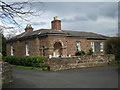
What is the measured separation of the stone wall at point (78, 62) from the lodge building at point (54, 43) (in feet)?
14.5

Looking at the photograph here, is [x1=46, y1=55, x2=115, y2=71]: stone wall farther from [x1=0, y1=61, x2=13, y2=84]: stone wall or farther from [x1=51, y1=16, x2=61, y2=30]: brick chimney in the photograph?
[x1=51, y1=16, x2=61, y2=30]: brick chimney

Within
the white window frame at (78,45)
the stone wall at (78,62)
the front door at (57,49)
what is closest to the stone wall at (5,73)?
the stone wall at (78,62)

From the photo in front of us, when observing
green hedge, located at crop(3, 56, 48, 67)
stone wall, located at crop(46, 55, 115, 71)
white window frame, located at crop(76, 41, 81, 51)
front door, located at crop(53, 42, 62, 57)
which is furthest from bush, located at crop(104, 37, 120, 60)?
green hedge, located at crop(3, 56, 48, 67)

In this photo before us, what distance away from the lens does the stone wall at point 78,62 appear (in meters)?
18.4

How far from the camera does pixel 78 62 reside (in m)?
20.4

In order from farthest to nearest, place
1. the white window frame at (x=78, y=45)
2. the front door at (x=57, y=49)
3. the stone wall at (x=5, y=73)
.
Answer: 1. the white window frame at (x=78, y=45)
2. the front door at (x=57, y=49)
3. the stone wall at (x=5, y=73)

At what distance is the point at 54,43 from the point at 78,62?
5.38 meters

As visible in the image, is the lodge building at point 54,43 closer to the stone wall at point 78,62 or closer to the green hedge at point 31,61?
the green hedge at point 31,61

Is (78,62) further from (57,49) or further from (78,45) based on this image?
(78,45)

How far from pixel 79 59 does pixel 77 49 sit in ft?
25.0

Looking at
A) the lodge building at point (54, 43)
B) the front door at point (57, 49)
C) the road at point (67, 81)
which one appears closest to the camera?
the road at point (67, 81)

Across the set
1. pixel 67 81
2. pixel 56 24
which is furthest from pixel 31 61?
pixel 67 81

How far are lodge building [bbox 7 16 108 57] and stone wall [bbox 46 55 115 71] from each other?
14.5ft

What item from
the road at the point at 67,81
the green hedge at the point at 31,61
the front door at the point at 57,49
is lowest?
the road at the point at 67,81
